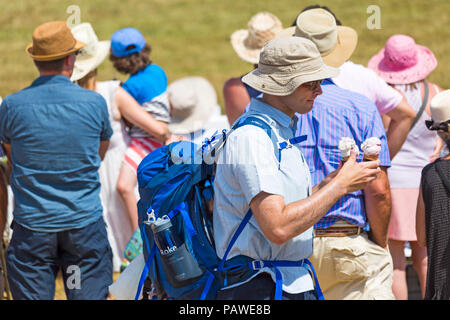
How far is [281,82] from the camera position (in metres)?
2.73

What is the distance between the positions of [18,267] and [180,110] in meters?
2.00

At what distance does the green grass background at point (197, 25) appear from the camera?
14.0m

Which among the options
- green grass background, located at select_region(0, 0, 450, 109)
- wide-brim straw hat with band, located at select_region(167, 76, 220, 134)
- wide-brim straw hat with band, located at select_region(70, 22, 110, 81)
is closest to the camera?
wide-brim straw hat with band, located at select_region(70, 22, 110, 81)

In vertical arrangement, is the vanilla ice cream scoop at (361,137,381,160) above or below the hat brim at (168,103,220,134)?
above

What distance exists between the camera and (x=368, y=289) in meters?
3.62

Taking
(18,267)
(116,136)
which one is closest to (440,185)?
(18,267)

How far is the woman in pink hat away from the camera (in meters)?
4.73

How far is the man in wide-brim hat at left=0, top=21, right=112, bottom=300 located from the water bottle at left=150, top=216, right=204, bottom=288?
4.20 feet

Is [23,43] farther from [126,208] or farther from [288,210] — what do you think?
[288,210]

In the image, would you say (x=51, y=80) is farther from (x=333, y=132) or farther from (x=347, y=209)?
(x=347, y=209)

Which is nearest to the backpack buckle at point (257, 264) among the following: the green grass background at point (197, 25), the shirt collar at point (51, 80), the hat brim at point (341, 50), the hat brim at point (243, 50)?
the hat brim at point (341, 50)

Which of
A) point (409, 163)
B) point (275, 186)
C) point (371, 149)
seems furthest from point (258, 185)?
point (409, 163)

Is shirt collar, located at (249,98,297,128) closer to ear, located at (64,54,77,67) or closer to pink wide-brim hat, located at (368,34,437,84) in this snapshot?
ear, located at (64,54,77,67)

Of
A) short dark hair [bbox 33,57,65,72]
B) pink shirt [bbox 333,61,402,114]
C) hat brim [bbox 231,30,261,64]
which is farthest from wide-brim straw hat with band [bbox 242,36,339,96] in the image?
hat brim [bbox 231,30,261,64]
